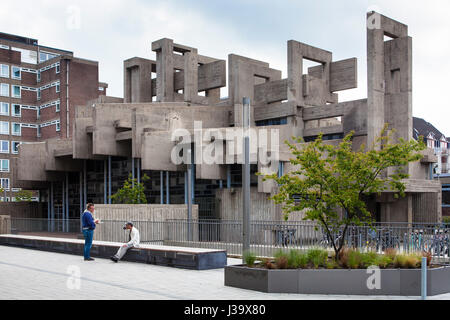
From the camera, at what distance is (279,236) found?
21344 millimetres

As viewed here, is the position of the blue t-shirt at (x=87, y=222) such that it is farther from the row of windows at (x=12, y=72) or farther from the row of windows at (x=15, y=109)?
the row of windows at (x=12, y=72)

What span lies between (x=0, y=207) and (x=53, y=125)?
30854mm

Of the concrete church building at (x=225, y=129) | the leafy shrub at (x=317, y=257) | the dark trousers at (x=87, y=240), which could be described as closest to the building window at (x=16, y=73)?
the concrete church building at (x=225, y=129)

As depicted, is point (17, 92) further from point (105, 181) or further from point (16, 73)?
point (105, 181)

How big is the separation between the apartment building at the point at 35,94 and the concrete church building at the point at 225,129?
24.3m

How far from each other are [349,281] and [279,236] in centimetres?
930

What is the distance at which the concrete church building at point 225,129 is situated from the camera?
112 ft

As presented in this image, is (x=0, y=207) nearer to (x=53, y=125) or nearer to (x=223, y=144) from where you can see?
(x=223, y=144)

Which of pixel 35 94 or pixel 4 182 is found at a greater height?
pixel 35 94

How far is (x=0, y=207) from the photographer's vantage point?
4700 cm

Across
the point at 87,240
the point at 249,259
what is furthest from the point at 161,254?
the point at 249,259
